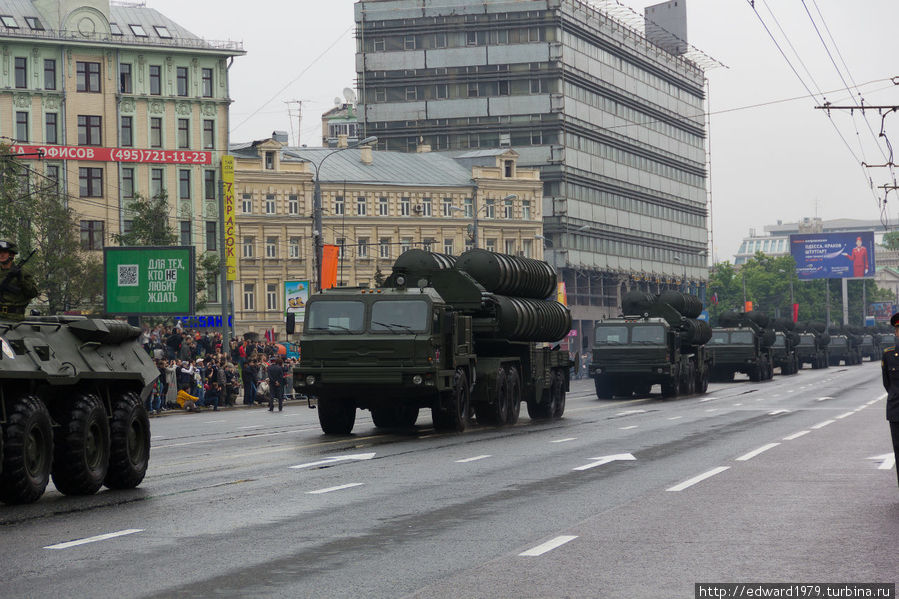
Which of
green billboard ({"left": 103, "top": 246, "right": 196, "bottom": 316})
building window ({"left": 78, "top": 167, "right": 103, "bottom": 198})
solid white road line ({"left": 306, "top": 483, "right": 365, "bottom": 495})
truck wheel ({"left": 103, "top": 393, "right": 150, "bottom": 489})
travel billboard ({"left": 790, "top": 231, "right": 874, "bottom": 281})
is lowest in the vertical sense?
solid white road line ({"left": 306, "top": 483, "right": 365, "bottom": 495})

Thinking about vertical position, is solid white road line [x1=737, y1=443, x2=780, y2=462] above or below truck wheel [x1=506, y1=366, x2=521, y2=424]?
below

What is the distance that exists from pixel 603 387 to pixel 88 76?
46115 millimetres

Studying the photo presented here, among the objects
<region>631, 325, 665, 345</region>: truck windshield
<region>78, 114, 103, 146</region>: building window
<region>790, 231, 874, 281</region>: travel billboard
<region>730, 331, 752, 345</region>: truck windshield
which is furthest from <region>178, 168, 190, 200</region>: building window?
<region>790, 231, 874, 281</region>: travel billboard

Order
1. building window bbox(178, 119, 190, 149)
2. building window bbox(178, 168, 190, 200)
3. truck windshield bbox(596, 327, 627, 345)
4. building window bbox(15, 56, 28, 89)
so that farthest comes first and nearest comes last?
building window bbox(178, 168, 190, 200) < building window bbox(178, 119, 190, 149) < building window bbox(15, 56, 28, 89) < truck windshield bbox(596, 327, 627, 345)

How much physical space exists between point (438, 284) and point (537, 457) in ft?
25.1

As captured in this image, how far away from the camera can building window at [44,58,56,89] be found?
79.2 meters

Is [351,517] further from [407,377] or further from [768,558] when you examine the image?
[407,377]

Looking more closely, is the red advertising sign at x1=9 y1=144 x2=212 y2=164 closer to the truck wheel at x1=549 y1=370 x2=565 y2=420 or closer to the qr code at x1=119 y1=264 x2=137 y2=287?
the qr code at x1=119 y1=264 x2=137 y2=287

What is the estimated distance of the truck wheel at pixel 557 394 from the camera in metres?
31.3

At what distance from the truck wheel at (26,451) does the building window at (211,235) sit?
70362 millimetres

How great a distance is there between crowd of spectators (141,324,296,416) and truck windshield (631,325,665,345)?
995cm

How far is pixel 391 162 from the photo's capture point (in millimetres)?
100250

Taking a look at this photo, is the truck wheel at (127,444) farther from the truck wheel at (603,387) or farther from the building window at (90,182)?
the building window at (90,182)

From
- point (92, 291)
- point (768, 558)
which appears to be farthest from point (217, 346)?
point (768, 558)
